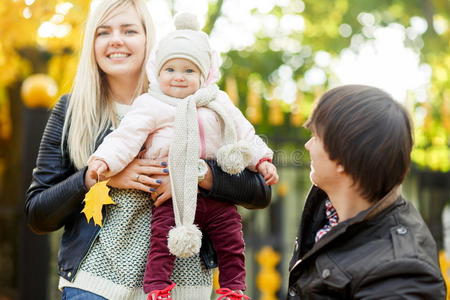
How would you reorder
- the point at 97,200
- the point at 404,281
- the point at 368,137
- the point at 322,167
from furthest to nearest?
the point at 97,200, the point at 322,167, the point at 368,137, the point at 404,281

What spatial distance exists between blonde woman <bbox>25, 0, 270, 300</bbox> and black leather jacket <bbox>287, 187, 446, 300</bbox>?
0.44 m

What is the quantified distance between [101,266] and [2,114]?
9.22 metres

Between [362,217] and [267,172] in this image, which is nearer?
[362,217]

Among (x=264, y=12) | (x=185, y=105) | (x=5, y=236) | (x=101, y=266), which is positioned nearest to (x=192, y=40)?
(x=185, y=105)

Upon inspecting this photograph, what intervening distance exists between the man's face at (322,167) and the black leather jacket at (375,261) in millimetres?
146

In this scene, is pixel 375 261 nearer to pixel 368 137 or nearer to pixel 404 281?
pixel 404 281

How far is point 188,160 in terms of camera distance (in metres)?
2.39

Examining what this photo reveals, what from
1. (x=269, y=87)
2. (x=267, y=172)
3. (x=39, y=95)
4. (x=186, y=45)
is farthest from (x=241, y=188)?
(x=269, y=87)

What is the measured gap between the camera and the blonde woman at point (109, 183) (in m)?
2.42

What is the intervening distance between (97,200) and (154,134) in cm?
32

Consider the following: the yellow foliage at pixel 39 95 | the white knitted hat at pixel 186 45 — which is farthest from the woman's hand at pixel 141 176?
the yellow foliage at pixel 39 95

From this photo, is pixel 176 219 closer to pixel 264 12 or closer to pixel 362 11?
pixel 362 11

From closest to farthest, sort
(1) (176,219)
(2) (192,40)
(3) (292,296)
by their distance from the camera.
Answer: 1. (3) (292,296)
2. (1) (176,219)
3. (2) (192,40)

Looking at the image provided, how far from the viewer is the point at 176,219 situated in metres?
2.35
